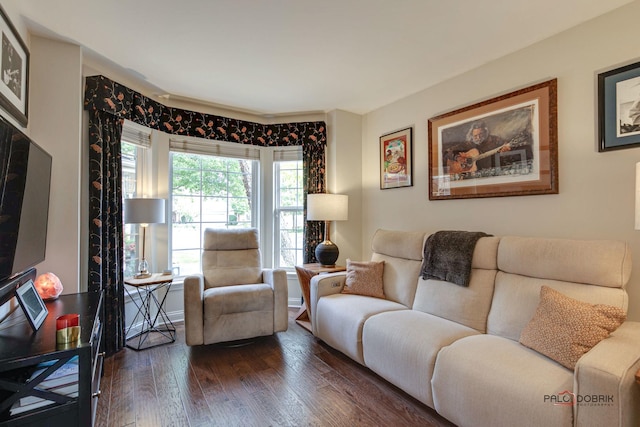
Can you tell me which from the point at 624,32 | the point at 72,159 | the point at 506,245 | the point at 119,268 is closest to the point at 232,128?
the point at 72,159

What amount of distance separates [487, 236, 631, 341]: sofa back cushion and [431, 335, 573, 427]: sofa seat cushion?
224 millimetres

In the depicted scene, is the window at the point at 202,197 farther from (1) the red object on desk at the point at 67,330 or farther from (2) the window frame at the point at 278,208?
(1) the red object on desk at the point at 67,330

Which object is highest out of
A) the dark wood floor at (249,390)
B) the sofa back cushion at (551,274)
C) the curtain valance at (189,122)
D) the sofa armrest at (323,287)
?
the curtain valance at (189,122)

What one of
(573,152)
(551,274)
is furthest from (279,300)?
(573,152)

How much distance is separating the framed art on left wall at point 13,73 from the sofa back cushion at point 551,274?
10.4ft

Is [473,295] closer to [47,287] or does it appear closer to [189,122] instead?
[47,287]

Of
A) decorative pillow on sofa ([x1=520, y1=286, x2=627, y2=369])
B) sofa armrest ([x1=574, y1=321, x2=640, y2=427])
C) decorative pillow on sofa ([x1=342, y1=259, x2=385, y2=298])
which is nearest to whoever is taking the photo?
sofa armrest ([x1=574, y1=321, x2=640, y2=427])

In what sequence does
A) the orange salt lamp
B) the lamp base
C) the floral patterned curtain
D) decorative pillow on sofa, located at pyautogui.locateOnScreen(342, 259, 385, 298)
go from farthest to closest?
the lamp base, decorative pillow on sofa, located at pyautogui.locateOnScreen(342, 259, 385, 298), the floral patterned curtain, the orange salt lamp

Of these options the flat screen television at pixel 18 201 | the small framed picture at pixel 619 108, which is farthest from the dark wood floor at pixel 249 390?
the small framed picture at pixel 619 108

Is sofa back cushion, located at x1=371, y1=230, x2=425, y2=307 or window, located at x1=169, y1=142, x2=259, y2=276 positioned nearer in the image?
sofa back cushion, located at x1=371, y1=230, x2=425, y2=307

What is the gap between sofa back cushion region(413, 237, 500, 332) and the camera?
2068 millimetres

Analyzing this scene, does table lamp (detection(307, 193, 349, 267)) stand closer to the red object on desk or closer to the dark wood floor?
the dark wood floor

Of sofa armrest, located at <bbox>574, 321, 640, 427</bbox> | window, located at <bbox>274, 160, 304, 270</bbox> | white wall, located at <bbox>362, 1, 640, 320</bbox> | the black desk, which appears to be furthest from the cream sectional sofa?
the black desk

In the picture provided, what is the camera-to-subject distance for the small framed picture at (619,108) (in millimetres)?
1772
